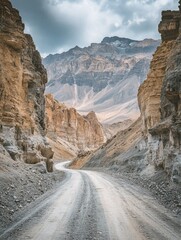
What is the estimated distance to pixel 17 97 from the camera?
91.6ft

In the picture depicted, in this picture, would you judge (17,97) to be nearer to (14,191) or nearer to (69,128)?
(14,191)

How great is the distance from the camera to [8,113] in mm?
24938

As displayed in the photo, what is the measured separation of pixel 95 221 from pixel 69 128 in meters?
108

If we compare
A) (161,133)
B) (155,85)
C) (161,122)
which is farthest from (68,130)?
(161,133)

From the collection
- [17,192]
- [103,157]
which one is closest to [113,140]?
Result: [103,157]

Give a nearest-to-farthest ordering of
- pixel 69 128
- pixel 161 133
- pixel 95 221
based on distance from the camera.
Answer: pixel 95 221 → pixel 161 133 → pixel 69 128

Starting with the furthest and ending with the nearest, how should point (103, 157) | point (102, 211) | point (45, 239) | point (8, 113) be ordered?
point (103, 157) < point (8, 113) < point (102, 211) < point (45, 239)

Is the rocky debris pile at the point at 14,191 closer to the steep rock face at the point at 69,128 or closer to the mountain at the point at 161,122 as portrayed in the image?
the mountain at the point at 161,122

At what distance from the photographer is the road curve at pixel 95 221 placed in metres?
9.34

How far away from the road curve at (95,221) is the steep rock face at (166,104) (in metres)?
4.21

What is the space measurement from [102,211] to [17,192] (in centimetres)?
482

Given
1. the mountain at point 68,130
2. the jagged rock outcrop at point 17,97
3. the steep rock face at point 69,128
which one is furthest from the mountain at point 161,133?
the steep rock face at point 69,128

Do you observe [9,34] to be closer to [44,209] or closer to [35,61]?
[35,61]

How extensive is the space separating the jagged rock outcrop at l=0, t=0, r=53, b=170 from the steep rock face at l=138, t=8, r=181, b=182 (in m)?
11.5
